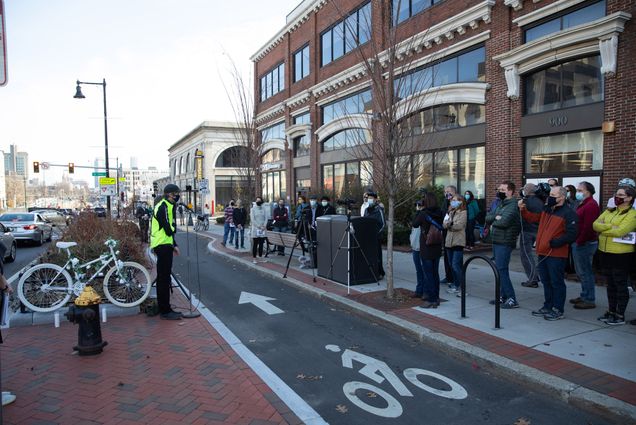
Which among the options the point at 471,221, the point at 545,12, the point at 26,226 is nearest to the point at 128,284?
the point at 471,221

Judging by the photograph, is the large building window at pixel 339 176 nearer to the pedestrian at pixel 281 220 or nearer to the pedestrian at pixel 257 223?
the pedestrian at pixel 281 220

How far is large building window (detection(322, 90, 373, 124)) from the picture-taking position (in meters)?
21.1

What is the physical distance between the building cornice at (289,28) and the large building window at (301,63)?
152 cm

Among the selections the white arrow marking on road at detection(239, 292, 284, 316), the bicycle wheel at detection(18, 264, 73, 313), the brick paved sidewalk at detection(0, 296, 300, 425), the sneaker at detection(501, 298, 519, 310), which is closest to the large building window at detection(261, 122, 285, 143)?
the white arrow marking on road at detection(239, 292, 284, 316)

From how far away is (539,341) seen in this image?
559cm

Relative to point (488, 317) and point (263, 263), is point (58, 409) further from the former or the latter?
point (263, 263)

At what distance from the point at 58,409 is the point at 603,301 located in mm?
7744

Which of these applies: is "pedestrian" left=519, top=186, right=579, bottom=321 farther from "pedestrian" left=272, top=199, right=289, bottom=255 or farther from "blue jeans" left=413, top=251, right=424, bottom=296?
"pedestrian" left=272, top=199, right=289, bottom=255

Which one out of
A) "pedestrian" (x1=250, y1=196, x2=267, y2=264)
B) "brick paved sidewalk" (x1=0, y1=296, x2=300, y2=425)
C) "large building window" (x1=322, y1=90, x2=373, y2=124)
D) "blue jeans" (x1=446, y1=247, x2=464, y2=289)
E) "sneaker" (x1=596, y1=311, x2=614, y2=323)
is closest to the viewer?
"brick paved sidewalk" (x1=0, y1=296, x2=300, y2=425)

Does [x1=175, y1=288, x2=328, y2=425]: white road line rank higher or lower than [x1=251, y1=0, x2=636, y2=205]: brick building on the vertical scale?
lower

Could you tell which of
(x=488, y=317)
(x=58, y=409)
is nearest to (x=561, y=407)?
(x=488, y=317)

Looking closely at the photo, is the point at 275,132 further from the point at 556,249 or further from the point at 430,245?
the point at 556,249

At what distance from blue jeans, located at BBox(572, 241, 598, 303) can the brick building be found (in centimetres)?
302

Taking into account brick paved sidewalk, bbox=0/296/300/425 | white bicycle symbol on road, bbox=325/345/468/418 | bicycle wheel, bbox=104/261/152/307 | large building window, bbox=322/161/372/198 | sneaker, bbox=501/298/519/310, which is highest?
large building window, bbox=322/161/372/198
